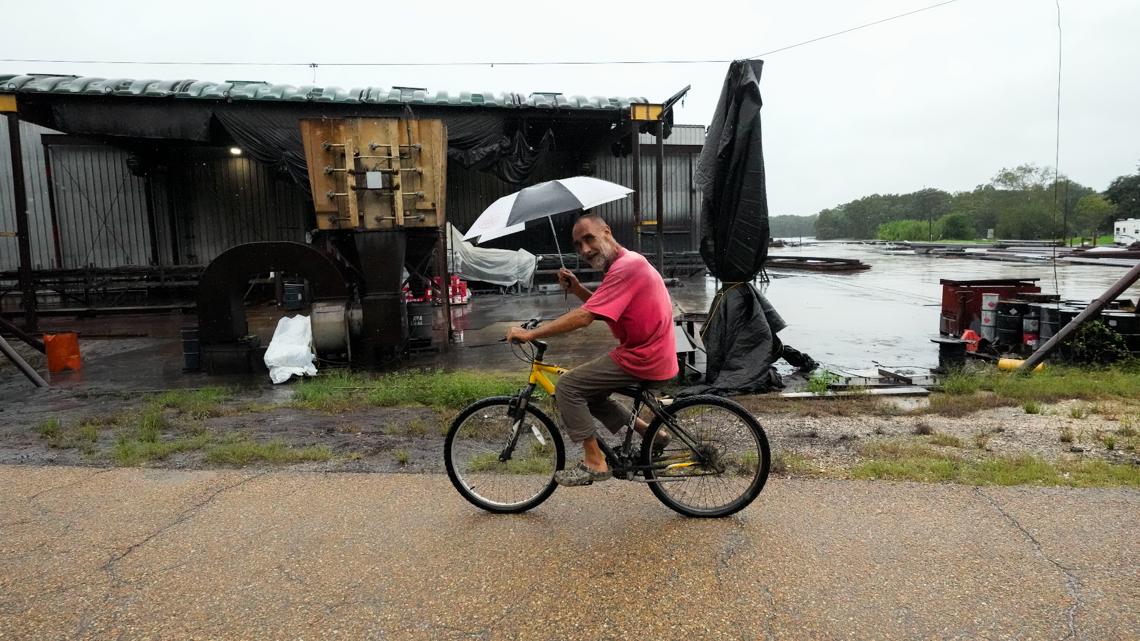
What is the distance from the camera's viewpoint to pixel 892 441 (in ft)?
18.2

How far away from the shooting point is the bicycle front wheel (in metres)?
4.16

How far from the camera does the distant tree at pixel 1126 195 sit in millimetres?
59625

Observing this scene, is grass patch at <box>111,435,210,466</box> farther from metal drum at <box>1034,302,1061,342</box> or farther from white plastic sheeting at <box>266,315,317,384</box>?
metal drum at <box>1034,302,1061,342</box>

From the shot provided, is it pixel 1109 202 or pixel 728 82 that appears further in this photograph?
pixel 1109 202

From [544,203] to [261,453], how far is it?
2.98 metres

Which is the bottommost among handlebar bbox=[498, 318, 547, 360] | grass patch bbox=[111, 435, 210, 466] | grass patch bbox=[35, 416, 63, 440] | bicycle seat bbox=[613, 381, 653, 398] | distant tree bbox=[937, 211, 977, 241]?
grass patch bbox=[111, 435, 210, 466]

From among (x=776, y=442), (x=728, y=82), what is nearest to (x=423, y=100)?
(x=728, y=82)

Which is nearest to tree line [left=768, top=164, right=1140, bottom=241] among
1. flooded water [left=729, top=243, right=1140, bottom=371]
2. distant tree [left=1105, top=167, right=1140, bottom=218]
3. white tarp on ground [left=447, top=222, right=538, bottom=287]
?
distant tree [left=1105, top=167, right=1140, bottom=218]

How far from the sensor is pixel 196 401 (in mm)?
7645

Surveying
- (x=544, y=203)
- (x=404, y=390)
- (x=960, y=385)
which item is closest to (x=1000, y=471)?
(x=960, y=385)

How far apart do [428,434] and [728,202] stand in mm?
4273

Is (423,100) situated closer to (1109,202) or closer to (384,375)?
(384,375)

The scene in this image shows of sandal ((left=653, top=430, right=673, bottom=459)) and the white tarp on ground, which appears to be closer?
sandal ((left=653, top=430, right=673, bottom=459))

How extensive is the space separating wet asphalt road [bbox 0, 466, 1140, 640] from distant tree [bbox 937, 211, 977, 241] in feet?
307
